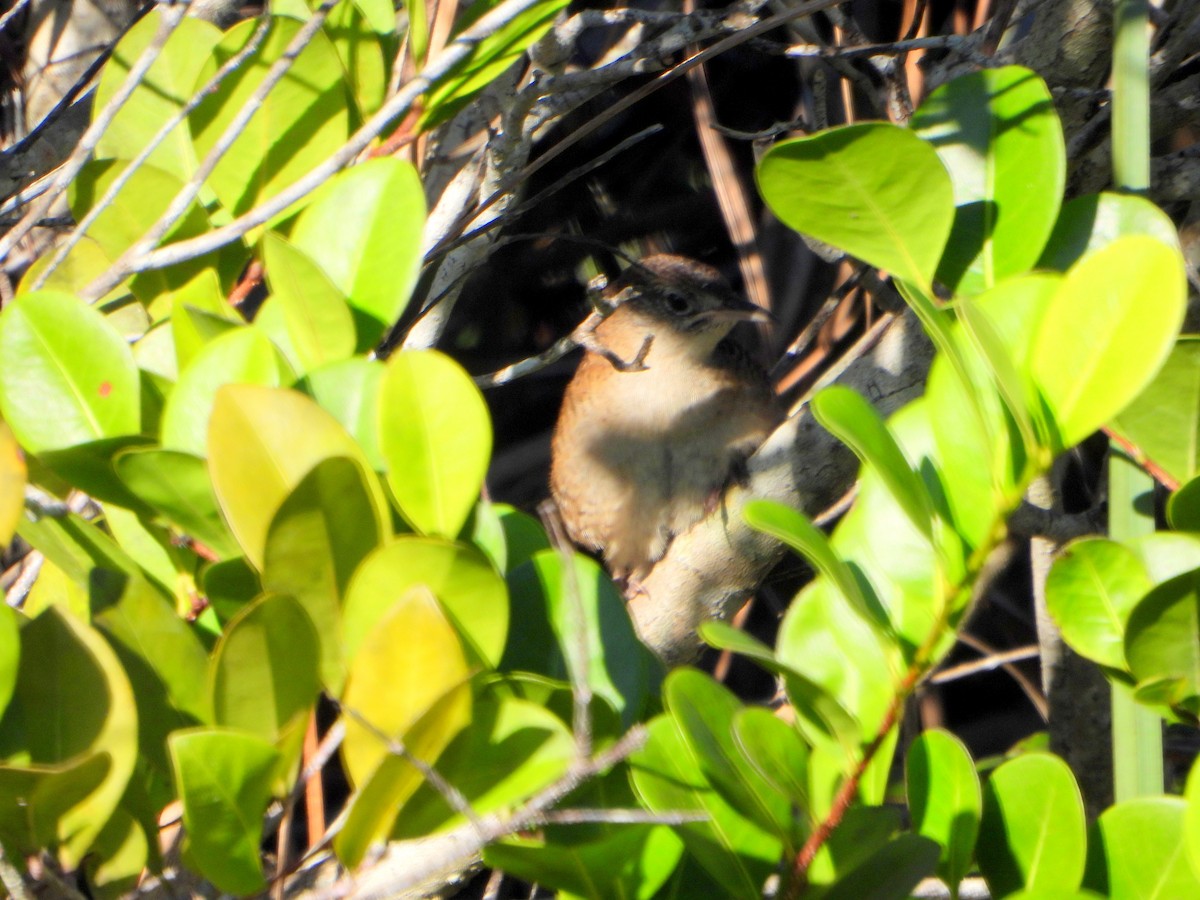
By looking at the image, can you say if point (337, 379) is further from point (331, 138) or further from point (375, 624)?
point (331, 138)

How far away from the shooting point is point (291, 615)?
34.0 inches

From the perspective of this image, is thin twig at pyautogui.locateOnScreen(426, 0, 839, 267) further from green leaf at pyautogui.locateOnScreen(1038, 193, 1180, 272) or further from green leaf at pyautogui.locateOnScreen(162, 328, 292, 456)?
green leaf at pyautogui.locateOnScreen(162, 328, 292, 456)

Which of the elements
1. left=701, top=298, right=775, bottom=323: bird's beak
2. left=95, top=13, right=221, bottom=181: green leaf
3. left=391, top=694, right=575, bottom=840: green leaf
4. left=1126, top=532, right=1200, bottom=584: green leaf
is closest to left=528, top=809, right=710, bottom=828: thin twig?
left=391, top=694, right=575, bottom=840: green leaf

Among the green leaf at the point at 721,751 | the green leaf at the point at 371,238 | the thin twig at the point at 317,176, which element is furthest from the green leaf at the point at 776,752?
the thin twig at the point at 317,176

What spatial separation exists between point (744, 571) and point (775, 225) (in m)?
2.43

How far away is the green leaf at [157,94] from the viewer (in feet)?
4.84

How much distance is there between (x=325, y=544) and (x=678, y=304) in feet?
8.56

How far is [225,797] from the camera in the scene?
0.85 metres

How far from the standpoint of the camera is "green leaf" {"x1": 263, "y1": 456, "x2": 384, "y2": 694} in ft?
2.87

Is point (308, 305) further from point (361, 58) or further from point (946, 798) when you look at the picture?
point (946, 798)

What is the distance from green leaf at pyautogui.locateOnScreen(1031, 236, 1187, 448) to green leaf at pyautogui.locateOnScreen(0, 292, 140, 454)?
0.83 metres

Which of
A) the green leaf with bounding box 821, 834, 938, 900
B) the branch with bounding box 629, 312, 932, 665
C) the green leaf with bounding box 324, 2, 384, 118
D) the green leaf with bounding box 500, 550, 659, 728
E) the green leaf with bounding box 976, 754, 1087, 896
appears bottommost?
the branch with bounding box 629, 312, 932, 665

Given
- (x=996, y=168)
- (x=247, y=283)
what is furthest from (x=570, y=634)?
(x=247, y=283)

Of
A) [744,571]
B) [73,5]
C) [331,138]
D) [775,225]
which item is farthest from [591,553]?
[331,138]
